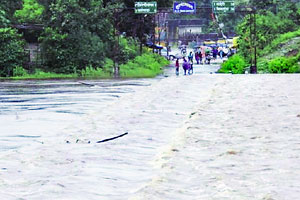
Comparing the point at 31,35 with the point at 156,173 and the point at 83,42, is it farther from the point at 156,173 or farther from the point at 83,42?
the point at 156,173

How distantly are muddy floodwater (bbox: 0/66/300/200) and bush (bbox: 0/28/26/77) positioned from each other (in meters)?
26.7

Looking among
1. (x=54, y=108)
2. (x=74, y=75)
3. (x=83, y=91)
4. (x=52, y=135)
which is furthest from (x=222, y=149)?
(x=74, y=75)

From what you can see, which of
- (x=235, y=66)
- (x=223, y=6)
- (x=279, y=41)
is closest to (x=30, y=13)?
(x=223, y=6)

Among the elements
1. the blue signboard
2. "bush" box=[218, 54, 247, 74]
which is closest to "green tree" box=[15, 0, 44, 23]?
the blue signboard

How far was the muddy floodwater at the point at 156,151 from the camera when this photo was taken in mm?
9516

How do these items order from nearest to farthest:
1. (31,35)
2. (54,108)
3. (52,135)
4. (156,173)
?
(156,173) → (52,135) → (54,108) → (31,35)

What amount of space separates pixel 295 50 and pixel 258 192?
48.0 meters

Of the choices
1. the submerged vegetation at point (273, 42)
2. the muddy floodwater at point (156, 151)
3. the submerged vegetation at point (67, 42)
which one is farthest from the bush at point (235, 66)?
the muddy floodwater at point (156, 151)

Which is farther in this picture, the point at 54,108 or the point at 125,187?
the point at 54,108

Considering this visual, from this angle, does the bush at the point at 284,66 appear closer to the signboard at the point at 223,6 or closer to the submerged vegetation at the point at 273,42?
the submerged vegetation at the point at 273,42

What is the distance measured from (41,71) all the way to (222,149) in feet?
131

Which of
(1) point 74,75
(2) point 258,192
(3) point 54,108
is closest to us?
(2) point 258,192

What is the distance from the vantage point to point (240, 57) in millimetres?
58156

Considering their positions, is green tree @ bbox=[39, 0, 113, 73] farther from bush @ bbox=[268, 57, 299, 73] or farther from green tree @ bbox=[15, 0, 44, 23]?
bush @ bbox=[268, 57, 299, 73]
